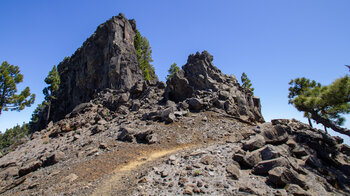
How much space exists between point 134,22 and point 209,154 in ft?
182

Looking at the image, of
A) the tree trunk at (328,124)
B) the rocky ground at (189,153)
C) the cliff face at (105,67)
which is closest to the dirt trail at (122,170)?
the rocky ground at (189,153)

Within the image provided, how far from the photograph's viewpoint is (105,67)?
4503 centimetres

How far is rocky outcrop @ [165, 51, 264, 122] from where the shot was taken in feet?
84.8

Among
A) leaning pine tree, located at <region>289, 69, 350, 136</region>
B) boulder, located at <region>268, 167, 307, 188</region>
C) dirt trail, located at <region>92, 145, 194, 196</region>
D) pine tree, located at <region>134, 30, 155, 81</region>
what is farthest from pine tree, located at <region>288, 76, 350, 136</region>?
pine tree, located at <region>134, 30, 155, 81</region>

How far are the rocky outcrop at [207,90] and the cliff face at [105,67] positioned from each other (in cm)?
1427

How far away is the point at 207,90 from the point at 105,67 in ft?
91.3

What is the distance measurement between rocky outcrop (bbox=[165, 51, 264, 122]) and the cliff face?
46.8ft

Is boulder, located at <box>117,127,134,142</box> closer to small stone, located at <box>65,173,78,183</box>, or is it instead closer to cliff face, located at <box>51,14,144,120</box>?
small stone, located at <box>65,173,78,183</box>

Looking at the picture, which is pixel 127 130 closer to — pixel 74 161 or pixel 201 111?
pixel 74 161

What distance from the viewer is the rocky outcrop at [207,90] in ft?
84.8

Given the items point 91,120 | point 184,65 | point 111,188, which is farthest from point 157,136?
point 184,65

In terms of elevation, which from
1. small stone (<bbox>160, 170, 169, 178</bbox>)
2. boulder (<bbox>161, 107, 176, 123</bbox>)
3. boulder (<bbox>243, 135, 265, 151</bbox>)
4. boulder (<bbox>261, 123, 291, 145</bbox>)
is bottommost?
small stone (<bbox>160, 170, 169, 178</bbox>)

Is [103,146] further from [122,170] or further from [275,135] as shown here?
[275,135]

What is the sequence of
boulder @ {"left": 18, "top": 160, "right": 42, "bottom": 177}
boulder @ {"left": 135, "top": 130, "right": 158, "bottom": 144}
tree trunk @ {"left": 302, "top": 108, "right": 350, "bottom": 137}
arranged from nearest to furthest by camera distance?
tree trunk @ {"left": 302, "top": 108, "right": 350, "bottom": 137}
boulder @ {"left": 18, "top": 160, "right": 42, "bottom": 177}
boulder @ {"left": 135, "top": 130, "right": 158, "bottom": 144}
